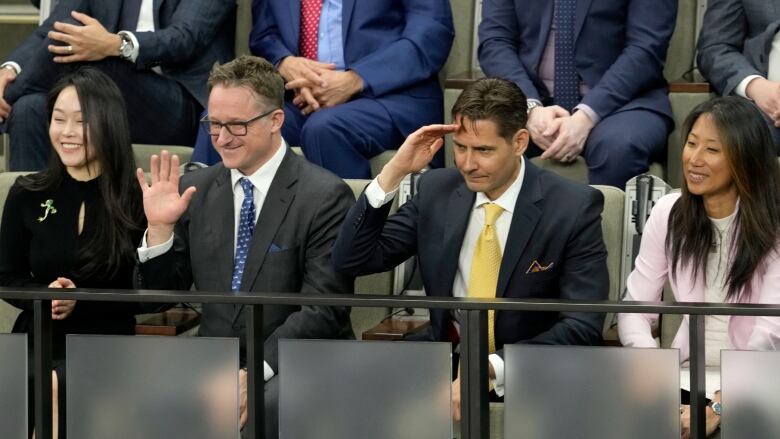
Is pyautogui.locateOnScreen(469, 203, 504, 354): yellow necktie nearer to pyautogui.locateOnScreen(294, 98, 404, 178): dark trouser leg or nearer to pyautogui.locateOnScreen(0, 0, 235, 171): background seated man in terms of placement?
pyautogui.locateOnScreen(294, 98, 404, 178): dark trouser leg

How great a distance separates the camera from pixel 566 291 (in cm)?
232

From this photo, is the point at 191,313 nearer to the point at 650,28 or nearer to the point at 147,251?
the point at 147,251

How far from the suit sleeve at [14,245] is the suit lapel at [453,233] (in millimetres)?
824

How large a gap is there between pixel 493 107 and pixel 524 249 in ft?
0.90

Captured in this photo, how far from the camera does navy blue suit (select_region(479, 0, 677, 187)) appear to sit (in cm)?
295

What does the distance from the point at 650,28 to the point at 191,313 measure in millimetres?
1394

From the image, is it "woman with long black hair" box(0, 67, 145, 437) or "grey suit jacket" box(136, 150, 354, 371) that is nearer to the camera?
"grey suit jacket" box(136, 150, 354, 371)

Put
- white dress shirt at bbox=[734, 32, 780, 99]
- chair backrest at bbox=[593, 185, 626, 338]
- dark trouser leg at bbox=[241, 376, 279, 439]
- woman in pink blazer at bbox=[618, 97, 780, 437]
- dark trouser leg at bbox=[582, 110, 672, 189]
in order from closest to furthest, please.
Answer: dark trouser leg at bbox=[241, 376, 279, 439], woman in pink blazer at bbox=[618, 97, 780, 437], chair backrest at bbox=[593, 185, 626, 338], dark trouser leg at bbox=[582, 110, 672, 189], white dress shirt at bbox=[734, 32, 780, 99]

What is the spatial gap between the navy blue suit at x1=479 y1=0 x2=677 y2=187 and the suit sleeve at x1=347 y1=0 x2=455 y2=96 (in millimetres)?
111

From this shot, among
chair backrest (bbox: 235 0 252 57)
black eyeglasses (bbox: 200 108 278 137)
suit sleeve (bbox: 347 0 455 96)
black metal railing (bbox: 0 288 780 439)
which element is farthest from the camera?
chair backrest (bbox: 235 0 252 57)

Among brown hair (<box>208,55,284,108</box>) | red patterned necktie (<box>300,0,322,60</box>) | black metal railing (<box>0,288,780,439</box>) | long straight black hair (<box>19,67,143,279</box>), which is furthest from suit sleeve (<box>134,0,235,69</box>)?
black metal railing (<box>0,288,780,439</box>)

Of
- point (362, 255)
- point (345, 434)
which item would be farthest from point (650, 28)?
point (345, 434)

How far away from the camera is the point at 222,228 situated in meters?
2.46

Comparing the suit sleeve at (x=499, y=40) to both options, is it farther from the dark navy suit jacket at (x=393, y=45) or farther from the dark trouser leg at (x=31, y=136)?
the dark trouser leg at (x=31, y=136)
